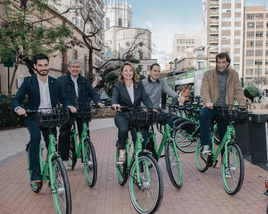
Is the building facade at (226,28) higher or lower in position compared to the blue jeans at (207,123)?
higher

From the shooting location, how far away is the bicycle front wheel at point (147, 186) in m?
3.57

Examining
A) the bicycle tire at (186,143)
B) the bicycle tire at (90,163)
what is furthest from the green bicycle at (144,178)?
the bicycle tire at (186,143)

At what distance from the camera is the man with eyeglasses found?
533 centimetres

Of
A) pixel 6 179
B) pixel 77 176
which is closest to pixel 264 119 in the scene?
pixel 77 176

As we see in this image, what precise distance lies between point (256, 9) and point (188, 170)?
9836 centimetres

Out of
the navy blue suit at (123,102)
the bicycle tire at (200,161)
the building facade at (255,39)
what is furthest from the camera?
the building facade at (255,39)

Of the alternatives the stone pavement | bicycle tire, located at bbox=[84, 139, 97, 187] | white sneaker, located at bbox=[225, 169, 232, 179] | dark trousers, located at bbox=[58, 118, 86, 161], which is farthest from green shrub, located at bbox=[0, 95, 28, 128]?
white sneaker, located at bbox=[225, 169, 232, 179]

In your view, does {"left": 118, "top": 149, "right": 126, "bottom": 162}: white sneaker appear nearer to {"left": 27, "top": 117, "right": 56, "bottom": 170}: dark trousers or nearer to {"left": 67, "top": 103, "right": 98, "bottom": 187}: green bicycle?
{"left": 67, "top": 103, "right": 98, "bottom": 187}: green bicycle

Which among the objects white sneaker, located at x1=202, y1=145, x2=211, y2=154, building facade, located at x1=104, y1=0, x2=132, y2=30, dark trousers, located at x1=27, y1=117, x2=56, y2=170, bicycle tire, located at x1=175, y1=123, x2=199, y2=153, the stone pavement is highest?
Answer: building facade, located at x1=104, y1=0, x2=132, y2=30

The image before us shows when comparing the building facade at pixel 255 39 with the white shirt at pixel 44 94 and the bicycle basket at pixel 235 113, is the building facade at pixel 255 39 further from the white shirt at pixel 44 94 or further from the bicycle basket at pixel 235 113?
the white shirt at pixel 44 94

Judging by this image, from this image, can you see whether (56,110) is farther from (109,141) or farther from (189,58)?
(189,58)

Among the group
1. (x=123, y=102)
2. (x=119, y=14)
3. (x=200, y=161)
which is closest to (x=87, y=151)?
(x=123, y=102)

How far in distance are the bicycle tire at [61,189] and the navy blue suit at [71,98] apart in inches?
64.5

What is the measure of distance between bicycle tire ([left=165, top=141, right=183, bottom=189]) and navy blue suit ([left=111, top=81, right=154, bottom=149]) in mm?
527
